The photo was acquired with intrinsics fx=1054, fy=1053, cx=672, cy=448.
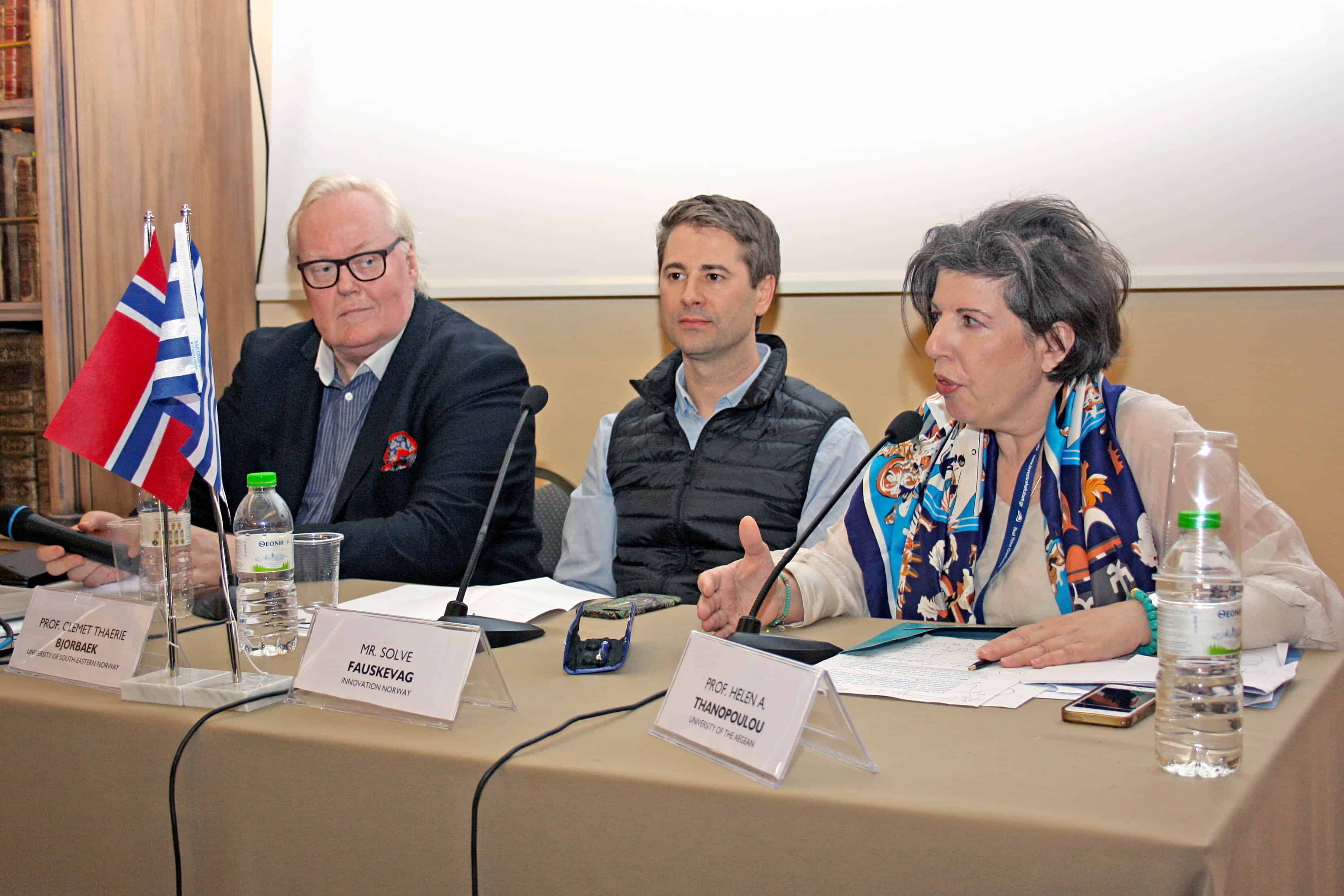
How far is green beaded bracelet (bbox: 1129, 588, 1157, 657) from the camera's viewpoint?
1.15 meters

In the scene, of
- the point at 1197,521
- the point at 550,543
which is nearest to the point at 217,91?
the point at 550,543

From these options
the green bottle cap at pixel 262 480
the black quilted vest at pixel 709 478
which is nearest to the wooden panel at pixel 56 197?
the black quilted vest at pixel 709 478

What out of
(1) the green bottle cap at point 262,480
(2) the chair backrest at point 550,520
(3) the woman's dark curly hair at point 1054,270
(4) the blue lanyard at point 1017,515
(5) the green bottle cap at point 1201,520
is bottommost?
(2) the chair backrest at point 550,520

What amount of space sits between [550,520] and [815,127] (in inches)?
49.9

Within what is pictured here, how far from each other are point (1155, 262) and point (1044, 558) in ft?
4.52

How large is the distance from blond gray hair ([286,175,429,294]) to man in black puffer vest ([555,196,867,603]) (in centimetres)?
59

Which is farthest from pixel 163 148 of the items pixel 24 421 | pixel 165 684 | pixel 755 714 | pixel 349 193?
pixel 755 714

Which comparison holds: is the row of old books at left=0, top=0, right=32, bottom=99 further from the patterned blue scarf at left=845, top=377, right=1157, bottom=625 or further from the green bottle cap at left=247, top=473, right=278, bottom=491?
the patterned blue scarf at left=845, top=377, right=1157, bottom=625

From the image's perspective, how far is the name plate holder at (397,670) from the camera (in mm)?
978

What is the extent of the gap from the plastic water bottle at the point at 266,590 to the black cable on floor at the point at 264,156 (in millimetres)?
2273

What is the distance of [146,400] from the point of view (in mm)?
1120

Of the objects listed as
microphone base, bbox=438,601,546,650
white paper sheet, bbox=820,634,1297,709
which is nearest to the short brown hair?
microphone base, bbox=438,601,546,650

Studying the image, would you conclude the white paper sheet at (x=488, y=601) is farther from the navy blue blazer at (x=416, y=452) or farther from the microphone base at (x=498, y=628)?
the navy blue blazer at (x=416, y=452)

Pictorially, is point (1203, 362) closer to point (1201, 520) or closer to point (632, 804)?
point (1201, 520)
